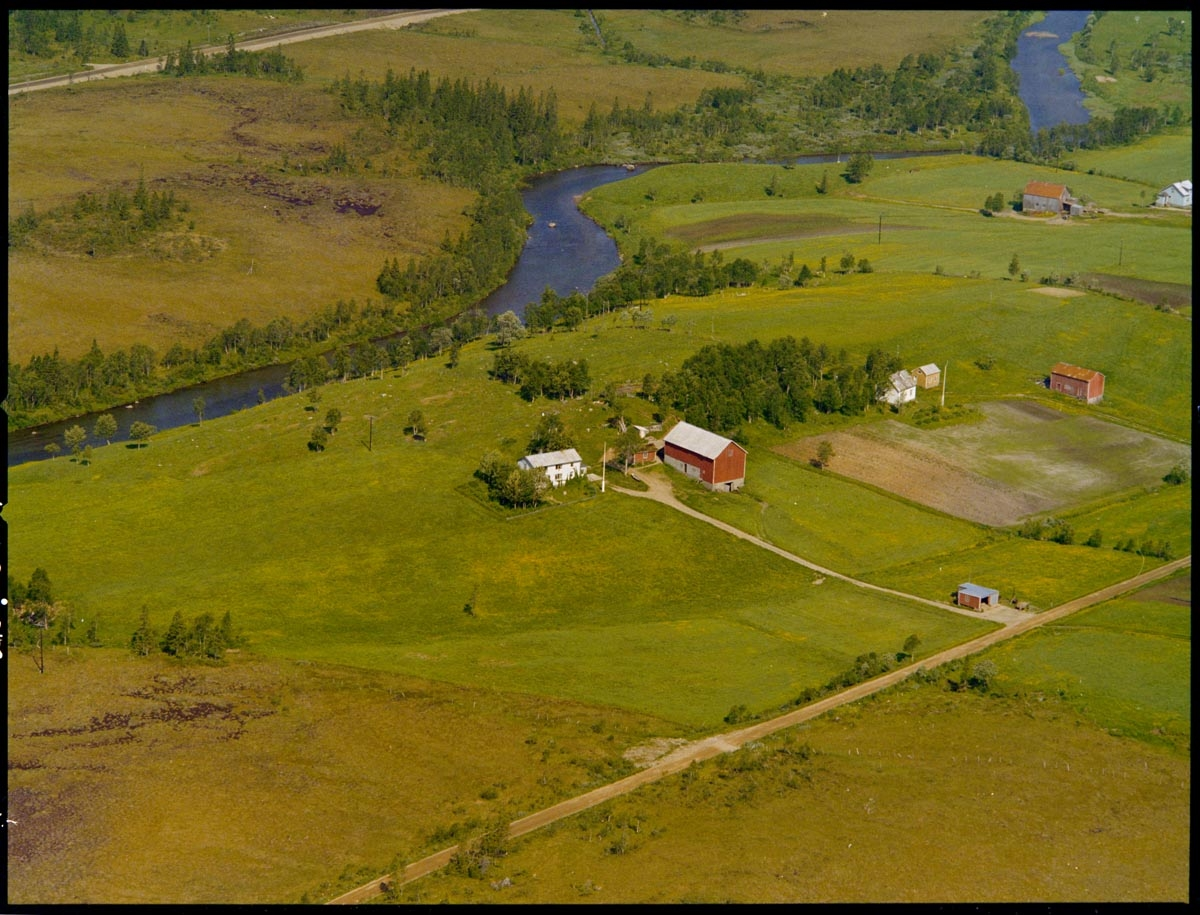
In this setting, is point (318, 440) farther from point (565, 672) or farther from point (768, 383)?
→ point (565, 672)

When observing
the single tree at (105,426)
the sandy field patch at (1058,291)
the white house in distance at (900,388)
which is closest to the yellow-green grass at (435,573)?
the single tree at (105,426)

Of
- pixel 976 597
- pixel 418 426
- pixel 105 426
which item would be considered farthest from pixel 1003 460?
pixel 105 426

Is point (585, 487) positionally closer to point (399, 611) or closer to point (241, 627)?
point (399, 611)

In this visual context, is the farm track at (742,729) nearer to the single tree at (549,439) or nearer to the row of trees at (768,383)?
the single tree at (549,439)

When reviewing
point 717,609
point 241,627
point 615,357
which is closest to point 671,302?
point 615,357

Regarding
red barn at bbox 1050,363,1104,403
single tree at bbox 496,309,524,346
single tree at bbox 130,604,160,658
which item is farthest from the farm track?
single tree at bbox 496,309,524,346

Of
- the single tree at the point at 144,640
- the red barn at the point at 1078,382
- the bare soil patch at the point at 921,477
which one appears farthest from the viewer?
the red barn at the point at 1078,382

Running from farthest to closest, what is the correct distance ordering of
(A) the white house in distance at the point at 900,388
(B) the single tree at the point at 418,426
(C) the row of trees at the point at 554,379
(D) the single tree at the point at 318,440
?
(A) the white house in distance at the point at 900,388, (C) the row of trees at the point at 554,379, (B) the single tree at the point at 418,426, (D) the single tree at the point at 318,440

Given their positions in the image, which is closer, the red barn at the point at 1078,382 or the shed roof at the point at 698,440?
the shed roof at the point at 698,440
